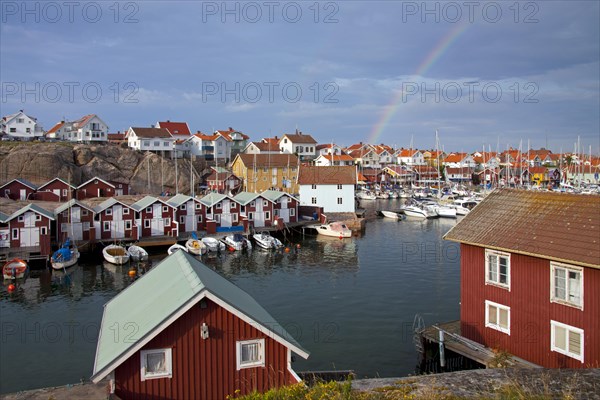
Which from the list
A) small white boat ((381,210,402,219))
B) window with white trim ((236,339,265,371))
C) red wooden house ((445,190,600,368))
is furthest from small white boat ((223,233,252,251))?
window with white trim ((236,339,265,371))

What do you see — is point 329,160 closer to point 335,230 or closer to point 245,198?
point 245,198

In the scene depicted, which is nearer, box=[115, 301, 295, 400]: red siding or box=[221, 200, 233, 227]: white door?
box=[115, 301, 295, 400]: red siding

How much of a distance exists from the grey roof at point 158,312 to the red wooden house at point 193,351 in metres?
0.02

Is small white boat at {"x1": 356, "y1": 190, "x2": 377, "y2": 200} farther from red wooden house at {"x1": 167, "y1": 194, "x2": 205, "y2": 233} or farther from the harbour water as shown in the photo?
red wooden house at {"x1": 167, "y1": 194, "x2": 205, "y2": 233}

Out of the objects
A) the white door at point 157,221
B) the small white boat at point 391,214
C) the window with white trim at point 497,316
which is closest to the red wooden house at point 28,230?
the white door at point 157,221

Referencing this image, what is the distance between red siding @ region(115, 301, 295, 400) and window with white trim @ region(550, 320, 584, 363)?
8918mm

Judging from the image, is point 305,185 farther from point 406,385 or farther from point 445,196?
point 406,385

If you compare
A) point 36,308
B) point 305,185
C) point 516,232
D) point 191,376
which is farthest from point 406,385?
point 305,185

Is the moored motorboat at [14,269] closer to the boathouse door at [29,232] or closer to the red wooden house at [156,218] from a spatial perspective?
the boathouse door at [29,232]

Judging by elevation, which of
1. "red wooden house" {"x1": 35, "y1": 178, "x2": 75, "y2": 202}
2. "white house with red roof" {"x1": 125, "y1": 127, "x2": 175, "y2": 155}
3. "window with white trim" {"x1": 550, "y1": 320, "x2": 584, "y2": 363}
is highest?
"white house with red roof" {"x1": 125, "y1": 127, "x2": 175, "y2": 155}

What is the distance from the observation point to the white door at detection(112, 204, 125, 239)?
150ft

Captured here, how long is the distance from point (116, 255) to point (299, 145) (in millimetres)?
78542

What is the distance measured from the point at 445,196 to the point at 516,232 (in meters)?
72.0

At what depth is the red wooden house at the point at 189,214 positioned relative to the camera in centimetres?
5006
